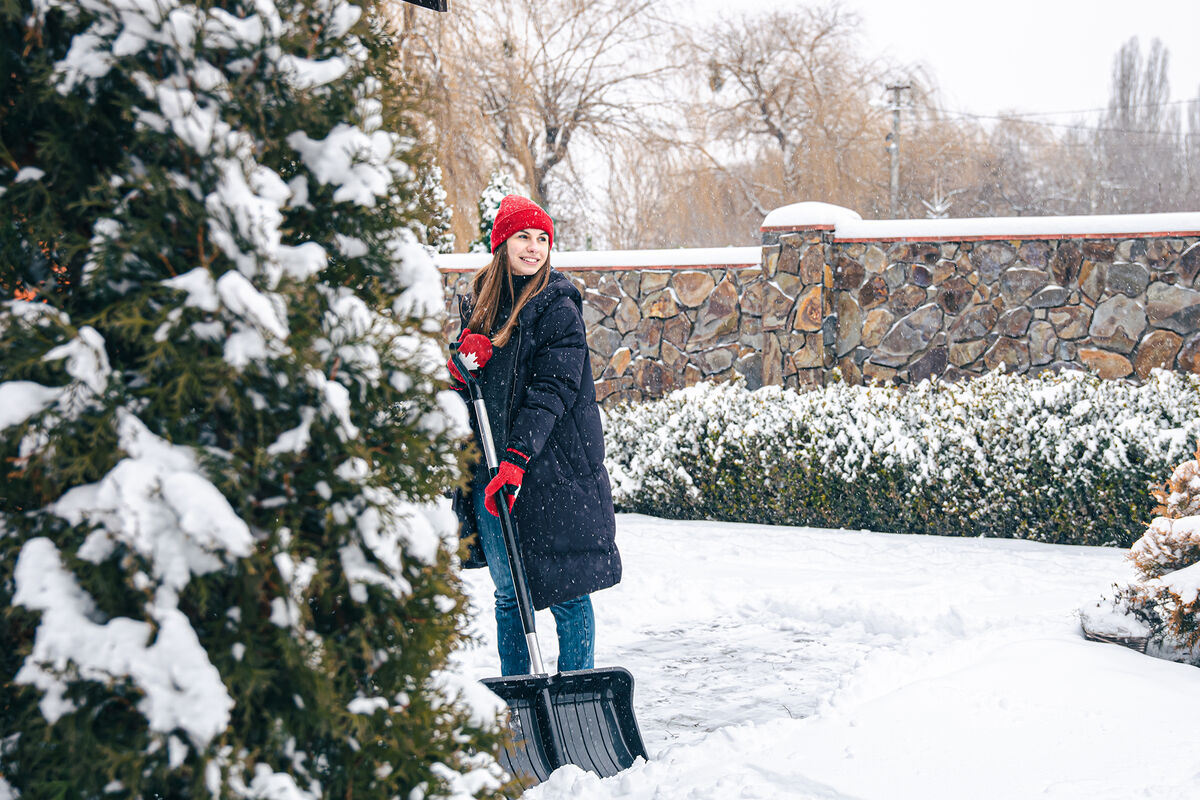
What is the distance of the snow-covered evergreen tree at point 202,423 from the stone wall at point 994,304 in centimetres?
704

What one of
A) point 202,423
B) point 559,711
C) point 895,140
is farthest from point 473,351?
point 895,140

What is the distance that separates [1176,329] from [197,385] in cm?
813

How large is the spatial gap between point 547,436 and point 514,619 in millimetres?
656

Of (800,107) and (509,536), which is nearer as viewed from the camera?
(509,536)

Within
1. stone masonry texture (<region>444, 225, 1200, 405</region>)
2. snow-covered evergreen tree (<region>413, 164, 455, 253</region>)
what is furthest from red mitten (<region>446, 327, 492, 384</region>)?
stone masonry texture (<region>444, 225, 1200, 405</region>)

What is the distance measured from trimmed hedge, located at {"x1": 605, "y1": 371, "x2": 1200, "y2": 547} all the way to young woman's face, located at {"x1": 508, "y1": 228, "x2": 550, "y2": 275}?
12.3ft

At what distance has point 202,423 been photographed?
4.53 feet

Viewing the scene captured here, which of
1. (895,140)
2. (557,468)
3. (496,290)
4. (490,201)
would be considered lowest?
(557,468)

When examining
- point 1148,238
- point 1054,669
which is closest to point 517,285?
point 1054,669

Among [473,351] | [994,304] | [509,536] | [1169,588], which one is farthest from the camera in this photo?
[994,304]

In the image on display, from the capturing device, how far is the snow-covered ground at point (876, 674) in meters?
2.79

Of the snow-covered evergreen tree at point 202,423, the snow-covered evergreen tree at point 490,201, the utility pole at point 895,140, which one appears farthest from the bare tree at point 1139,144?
the snow-covered evergreen tree at point 202,423

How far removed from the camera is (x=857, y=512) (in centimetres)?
660

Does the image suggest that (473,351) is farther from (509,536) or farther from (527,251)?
(509,536)
